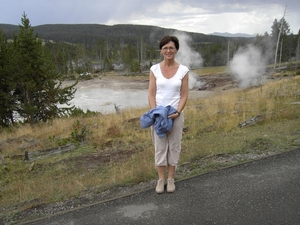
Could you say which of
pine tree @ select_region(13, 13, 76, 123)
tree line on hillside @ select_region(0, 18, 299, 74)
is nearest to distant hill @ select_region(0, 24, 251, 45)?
tree line on hillside @ select_region(0, 18, 299, 74)

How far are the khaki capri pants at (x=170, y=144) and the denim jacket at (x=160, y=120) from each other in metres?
0.15

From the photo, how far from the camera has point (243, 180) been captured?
3.83 meters

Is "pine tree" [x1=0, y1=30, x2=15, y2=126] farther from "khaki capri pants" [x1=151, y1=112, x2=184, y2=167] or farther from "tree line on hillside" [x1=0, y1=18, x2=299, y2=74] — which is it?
"tree line on hillside" [x1=0, y1=18, x2=299, y2=74]

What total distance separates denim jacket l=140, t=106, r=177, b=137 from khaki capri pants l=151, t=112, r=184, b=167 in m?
0.15

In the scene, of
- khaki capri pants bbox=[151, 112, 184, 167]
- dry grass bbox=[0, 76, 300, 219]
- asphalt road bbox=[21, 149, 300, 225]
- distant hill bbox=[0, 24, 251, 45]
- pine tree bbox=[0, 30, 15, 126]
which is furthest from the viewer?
distant hill bbox=[0, 24, 251, 45]

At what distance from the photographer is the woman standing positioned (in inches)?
133

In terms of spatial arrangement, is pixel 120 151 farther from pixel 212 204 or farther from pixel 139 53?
pixel 139 53

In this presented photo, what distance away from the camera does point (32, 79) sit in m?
14.8

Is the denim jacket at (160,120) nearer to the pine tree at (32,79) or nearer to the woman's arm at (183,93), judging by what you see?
the woman's arm at (183,93)

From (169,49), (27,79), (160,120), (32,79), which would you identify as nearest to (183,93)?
(160,120)

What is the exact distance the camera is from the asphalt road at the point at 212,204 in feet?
9.94

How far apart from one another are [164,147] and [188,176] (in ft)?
2.58

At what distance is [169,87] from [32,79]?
13405mm

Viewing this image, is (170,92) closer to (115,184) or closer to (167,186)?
(167,186)
